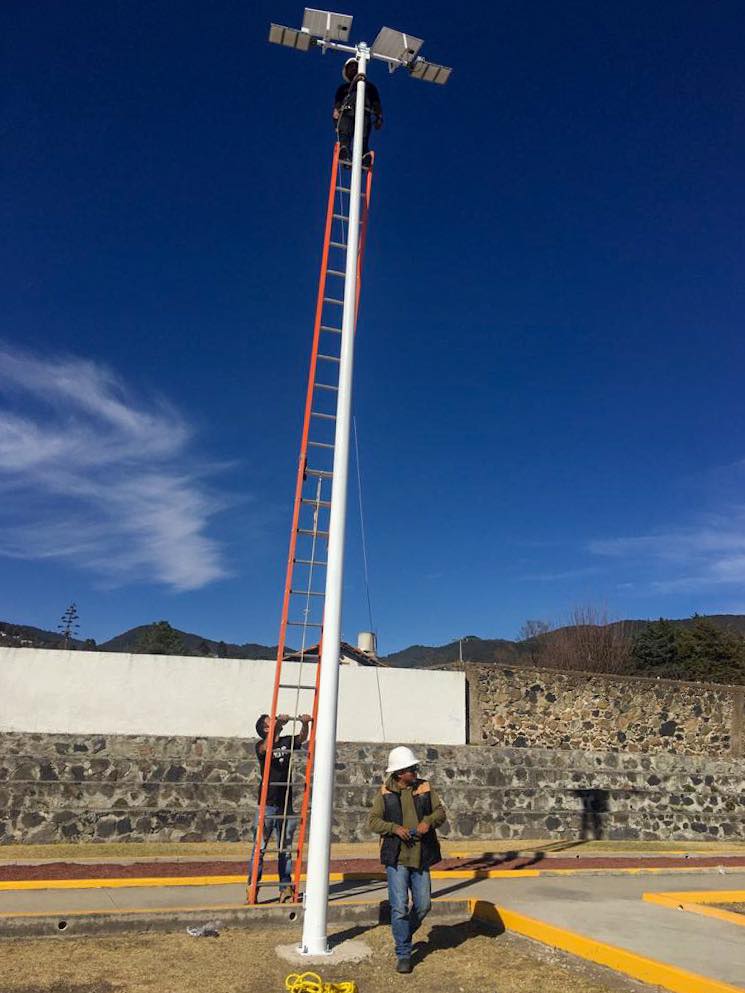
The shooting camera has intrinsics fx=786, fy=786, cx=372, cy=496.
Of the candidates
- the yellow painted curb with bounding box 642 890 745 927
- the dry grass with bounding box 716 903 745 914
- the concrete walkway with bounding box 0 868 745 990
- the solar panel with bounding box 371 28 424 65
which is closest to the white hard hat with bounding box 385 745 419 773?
the concrete walkway with bounding box 0 868 745 990

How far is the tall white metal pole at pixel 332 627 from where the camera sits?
257 inches

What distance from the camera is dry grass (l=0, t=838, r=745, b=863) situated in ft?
37.9

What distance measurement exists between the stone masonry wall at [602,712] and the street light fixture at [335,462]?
10935mm

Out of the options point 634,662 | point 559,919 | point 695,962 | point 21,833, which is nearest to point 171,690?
point 21,833

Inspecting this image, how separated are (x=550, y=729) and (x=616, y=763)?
2487 millimetres

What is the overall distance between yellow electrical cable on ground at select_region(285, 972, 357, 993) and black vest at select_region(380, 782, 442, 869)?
1.03m

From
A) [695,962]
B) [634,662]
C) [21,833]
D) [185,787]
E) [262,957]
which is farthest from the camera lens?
[634,662]

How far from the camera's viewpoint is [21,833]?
1239 cm

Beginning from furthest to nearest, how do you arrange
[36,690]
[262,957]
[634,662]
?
[634,662], [36,690], [262,957]

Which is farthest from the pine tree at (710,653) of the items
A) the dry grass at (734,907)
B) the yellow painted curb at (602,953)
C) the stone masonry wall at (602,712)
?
the yellow painted curb at (602,953)

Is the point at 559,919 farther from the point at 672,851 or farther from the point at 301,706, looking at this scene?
the point at 301,706

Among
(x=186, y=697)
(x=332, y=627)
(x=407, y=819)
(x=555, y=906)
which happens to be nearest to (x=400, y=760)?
(x=407, y=819)

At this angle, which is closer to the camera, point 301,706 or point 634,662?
point 301,706

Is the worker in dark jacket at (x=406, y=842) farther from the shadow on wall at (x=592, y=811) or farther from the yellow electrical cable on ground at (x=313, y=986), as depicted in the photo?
the shadow on wall at (x=592, y=811)
